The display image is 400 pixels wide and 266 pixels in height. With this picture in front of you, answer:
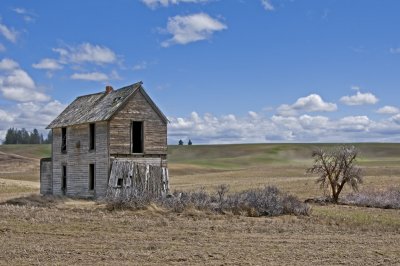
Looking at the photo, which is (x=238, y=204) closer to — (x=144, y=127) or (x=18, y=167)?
(x=144, y=127)

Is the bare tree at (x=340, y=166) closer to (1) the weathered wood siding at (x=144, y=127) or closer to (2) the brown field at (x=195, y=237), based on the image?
(2) the brown field at (x=195, y=237)

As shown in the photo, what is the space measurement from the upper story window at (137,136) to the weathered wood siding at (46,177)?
6645 millimetres

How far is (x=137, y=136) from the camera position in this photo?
31938 millimetres

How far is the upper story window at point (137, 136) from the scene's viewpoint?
102 ft

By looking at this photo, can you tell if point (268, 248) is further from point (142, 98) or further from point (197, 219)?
point (142, 98)

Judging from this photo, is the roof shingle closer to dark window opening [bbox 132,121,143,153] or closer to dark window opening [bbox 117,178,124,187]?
dark window opening [bbox 132,121,143,153]

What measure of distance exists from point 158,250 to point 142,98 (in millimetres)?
18399

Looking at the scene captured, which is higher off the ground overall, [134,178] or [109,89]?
[109,89]

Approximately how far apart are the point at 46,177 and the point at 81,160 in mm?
4964

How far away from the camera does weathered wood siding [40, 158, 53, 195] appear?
35531 millimetres

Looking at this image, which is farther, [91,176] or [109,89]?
[109,89]

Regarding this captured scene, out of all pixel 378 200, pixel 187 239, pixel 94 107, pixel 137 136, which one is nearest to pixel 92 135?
pixel 94 107

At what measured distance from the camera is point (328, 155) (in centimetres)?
3059

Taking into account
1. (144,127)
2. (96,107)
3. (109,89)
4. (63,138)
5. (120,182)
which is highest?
(109,89)
